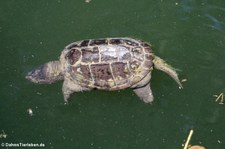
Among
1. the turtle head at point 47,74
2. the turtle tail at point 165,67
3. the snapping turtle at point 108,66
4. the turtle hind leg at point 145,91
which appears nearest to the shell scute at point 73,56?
the snapping turtle at point 108,66

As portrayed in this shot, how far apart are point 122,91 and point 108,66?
26.3 inches

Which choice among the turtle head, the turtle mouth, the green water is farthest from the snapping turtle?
the turtle mouth

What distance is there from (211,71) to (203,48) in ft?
1.65

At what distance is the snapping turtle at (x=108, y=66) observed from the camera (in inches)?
199

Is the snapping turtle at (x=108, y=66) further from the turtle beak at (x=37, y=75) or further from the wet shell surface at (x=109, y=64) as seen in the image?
the turtle beak at (x=37, y=75)

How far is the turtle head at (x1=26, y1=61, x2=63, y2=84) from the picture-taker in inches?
216

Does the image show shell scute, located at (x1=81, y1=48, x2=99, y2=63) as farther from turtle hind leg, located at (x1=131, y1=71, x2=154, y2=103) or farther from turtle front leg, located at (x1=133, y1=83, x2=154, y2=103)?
turtle front leg, located at (x1=133, y1=83, x2=154, y2=103)

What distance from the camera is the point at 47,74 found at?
5.54 meters

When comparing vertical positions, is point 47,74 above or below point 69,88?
above

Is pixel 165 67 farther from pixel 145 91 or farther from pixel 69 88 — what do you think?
pixel 69 88

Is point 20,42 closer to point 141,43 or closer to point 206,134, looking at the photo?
point 141,43

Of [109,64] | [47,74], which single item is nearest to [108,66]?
[109,64]

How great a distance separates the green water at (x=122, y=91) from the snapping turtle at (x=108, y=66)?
0.30 metres

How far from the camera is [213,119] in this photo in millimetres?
5281
